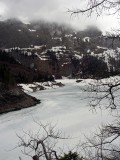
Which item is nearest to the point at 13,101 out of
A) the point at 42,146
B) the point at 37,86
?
the point at 37,86

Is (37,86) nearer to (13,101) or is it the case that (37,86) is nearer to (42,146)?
(13,101)

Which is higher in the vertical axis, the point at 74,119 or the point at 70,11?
the point at 70,11

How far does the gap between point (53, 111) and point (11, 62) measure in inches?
3972

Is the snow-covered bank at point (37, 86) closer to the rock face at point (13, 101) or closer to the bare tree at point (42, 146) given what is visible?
the rock face at point (13, 101)

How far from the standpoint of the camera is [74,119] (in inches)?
1604

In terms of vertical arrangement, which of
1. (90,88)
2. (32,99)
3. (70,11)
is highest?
(70,11)

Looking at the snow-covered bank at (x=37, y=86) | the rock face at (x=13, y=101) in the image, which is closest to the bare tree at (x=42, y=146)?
the rock face at (x=13, y=101)

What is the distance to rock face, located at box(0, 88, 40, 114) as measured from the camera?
6267 cm

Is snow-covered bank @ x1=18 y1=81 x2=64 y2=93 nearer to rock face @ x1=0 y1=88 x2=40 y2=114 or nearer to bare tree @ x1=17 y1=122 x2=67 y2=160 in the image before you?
rock face @ x1=0 y1=88 x2=40 y2=114

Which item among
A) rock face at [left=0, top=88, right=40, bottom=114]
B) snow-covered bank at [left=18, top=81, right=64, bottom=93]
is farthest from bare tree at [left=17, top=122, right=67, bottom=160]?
snow-covered bank at [left=18, top=81, right=64, bottom=93]

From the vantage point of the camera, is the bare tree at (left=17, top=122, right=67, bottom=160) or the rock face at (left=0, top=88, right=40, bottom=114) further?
the rock face at (left=0, top=88, right=40, bottom=114)

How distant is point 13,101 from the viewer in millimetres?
67375

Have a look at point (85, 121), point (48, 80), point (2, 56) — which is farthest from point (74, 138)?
point (2, 56)

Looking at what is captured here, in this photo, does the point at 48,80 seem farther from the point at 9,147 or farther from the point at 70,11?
the point at 70,11
